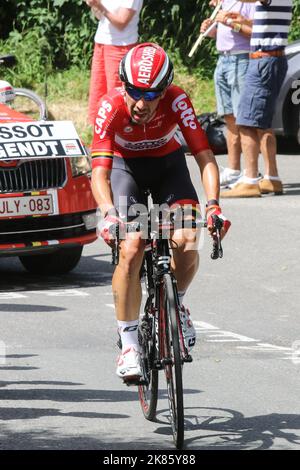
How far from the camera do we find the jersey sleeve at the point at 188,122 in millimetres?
7387

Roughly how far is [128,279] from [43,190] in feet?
12.9

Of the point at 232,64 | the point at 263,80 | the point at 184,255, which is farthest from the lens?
the point at 232,64

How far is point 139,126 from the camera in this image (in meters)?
7.39

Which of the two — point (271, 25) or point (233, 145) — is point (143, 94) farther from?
point (233, 145)

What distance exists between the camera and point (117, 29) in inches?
558

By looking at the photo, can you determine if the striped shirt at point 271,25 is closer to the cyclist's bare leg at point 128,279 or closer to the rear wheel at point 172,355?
the cyclist's bare leg at point 128,279

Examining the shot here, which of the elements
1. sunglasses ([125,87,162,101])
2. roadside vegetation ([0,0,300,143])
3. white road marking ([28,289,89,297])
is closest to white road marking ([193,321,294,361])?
white road marking ([28,289,89,297])

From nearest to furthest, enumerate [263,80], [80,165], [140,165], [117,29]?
[140,165], [80,165], [117,29], [263,80]

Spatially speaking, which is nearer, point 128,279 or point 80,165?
point 128,279

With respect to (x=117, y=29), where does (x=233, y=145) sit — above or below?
below

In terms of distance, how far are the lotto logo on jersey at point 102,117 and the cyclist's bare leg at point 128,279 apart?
25.1 inches

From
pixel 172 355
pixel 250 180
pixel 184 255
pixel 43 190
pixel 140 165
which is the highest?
pixel 140 165

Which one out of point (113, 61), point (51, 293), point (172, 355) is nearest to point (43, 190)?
point (51, 293)

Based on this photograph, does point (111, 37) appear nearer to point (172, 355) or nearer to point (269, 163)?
point (269, 163)
